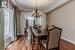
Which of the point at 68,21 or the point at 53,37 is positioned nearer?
the point at 53,37

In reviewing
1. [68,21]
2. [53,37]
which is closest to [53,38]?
[53,37]

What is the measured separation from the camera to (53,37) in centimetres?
318

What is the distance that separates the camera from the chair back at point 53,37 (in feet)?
10.1

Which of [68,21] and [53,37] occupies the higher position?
[68,21]

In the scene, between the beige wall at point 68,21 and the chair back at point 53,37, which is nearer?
the chair back at point 53,37

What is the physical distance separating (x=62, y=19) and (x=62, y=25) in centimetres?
43

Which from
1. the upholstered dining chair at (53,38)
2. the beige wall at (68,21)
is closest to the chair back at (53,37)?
the upholstered dining chair at (53,38)

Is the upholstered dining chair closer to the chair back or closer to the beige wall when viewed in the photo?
the chair back

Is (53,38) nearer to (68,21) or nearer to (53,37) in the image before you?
(53,37)

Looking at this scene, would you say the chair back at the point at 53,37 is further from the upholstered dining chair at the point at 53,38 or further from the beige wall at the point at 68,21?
the beige wall at the point at 68,21

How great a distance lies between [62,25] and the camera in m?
7.55

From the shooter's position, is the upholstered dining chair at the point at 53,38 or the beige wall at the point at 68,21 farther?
the beige wall at the point at 68,21

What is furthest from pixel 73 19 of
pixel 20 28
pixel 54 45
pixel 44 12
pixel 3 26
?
pixel 20 28

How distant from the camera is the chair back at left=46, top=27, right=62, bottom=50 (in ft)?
10.1
